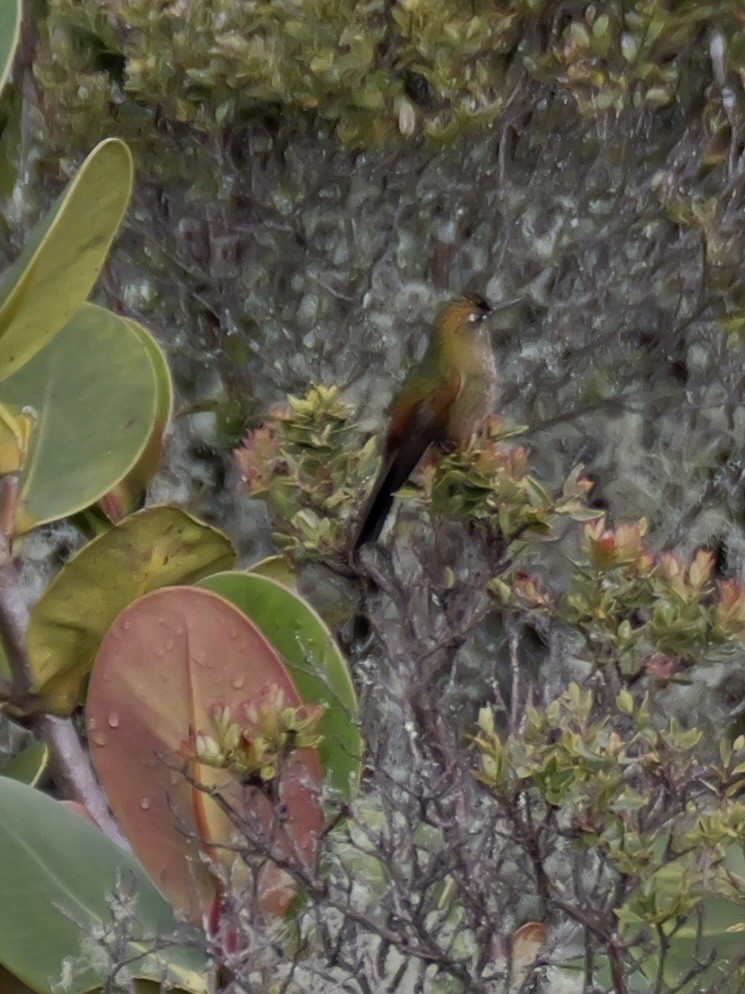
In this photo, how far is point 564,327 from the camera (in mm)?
2469

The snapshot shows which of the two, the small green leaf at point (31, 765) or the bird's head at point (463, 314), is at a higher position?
the bird's head at point (463, 314)

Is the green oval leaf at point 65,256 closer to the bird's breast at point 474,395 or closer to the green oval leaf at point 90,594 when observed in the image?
the green oval leaf at point 90,594

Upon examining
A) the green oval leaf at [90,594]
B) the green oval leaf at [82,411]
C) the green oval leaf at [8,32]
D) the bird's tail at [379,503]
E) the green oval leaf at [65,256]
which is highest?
the green oval leaf at [8,32]

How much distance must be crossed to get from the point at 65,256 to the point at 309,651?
475 millimetres

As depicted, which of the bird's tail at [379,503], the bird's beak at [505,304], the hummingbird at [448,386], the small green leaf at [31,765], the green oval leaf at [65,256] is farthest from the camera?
the bird's beak at [505,304]

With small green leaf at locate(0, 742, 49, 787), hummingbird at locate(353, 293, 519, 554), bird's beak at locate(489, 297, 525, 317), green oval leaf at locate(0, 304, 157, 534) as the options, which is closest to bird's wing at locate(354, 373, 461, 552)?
hummingbird at locate(353, 293, 519, 554)

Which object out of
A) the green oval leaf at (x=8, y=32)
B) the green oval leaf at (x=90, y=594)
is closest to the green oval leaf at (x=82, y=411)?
the green oval leaf at (x=90, y=594)

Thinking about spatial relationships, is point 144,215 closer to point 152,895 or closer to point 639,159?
point 639,159

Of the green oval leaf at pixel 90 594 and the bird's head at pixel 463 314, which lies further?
the bird's head at pixel 463 314

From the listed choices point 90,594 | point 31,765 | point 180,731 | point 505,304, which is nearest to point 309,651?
point 180,731

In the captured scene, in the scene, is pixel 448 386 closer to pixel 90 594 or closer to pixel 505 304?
pixel 505 304

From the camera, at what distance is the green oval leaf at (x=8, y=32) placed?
1.32 meters

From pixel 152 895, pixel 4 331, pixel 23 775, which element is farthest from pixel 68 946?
pixel 4 331

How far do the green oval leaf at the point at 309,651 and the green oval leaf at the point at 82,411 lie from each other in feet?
0.64
